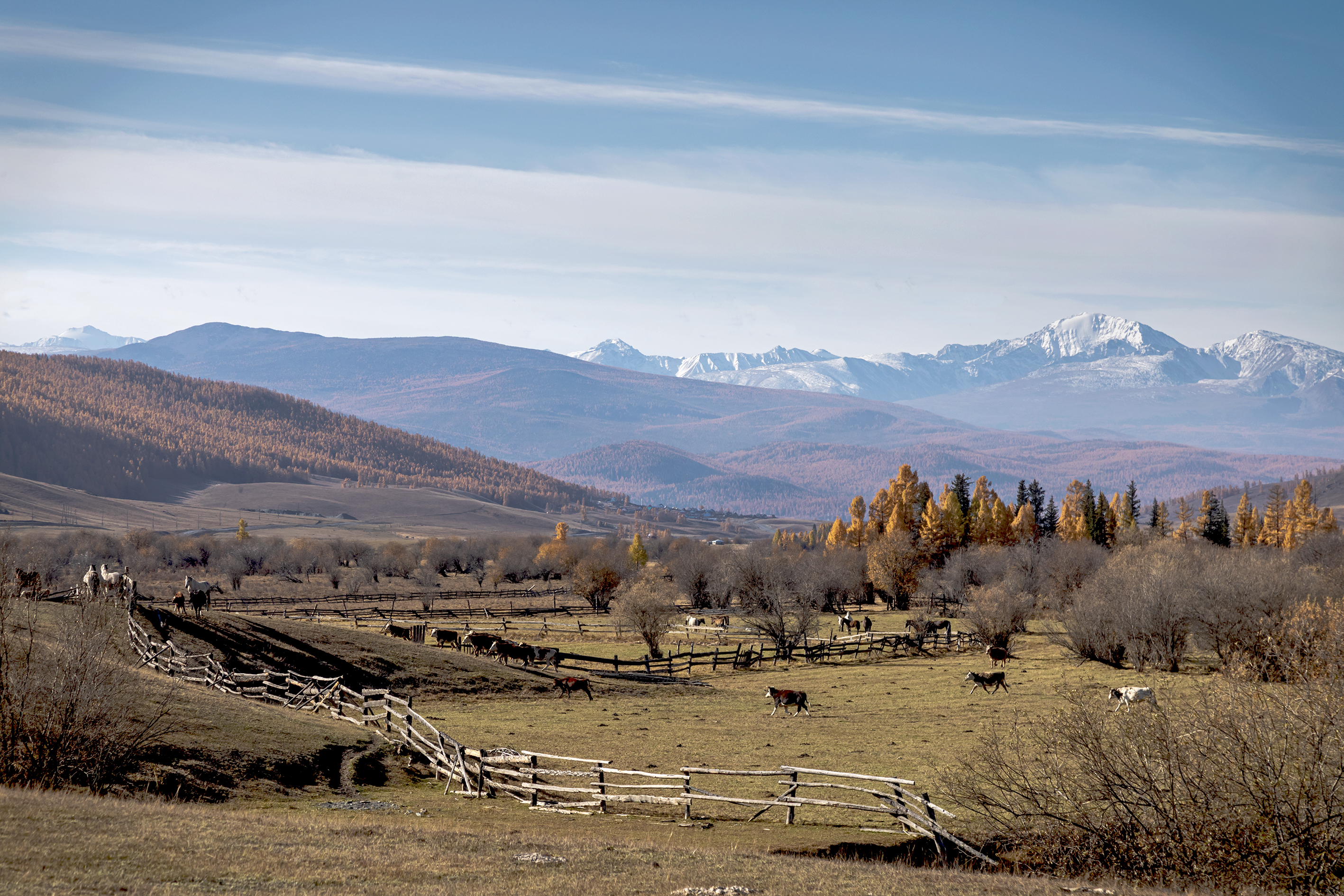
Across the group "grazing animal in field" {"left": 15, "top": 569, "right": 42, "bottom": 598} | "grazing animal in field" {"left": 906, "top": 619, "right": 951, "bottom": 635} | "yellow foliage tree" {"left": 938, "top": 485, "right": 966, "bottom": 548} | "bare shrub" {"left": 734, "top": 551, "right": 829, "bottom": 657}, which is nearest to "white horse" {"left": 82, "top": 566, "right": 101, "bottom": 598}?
"grazing animal in field" {"left": 15, "top": 569, "right": 42, "bottom": 598}

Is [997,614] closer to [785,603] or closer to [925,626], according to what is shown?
[925,626]

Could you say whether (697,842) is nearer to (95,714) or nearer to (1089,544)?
(95,714)

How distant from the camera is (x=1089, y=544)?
104 metres

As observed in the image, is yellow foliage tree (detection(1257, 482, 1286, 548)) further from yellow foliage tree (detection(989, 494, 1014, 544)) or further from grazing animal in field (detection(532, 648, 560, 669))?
grazing animal in field (detection(532, 648, 560, 669))

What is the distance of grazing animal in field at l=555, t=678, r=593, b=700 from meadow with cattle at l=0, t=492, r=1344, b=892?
0.12 m

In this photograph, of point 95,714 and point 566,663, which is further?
point 566,663

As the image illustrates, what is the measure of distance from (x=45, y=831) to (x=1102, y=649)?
5281 centimetres

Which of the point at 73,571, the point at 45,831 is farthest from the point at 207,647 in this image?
the point at 73,571

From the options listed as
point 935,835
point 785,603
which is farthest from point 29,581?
point 785,603

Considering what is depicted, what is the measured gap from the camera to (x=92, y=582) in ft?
145

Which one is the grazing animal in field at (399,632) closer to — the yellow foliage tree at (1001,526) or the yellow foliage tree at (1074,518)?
the yellow foliage tree at (1074,518)

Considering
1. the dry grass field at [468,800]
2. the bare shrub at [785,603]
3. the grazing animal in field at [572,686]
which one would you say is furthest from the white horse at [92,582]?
the bare shrub at [785,603]

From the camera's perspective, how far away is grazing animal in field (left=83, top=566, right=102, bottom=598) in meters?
42.6

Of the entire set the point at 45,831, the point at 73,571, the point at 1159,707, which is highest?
the point at 1159,707
